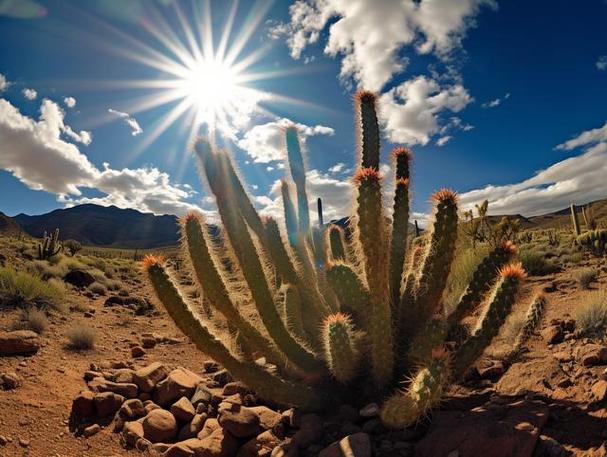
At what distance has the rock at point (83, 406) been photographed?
496 cm

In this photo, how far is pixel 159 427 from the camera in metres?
4.56

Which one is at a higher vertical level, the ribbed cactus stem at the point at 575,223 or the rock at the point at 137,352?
the ribbed cactus stem at the point at 575,223

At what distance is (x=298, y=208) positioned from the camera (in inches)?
258

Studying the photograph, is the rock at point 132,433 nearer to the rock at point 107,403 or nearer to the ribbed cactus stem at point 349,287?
the rock at point 107,403

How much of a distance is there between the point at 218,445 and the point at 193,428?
647 mm

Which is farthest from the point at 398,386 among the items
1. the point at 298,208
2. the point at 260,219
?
the point at 298,208

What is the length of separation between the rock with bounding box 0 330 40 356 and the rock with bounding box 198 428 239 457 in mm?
3486

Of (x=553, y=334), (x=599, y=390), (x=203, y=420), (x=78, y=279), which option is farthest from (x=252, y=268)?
(x=78, y=279)

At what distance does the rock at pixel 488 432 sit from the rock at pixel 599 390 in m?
0.39

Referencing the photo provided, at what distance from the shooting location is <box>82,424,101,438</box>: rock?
181 inches

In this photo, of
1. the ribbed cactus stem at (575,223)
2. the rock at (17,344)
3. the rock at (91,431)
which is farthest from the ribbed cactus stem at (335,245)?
the ribbed cactus stem at (575,223)

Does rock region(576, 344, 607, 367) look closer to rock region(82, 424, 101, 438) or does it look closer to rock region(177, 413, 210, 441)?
rock region(177, 413, 210, 441)

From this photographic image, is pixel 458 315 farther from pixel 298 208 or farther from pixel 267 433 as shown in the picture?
pixel 298 208

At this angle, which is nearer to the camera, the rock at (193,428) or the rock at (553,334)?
the rock at (193,428)
